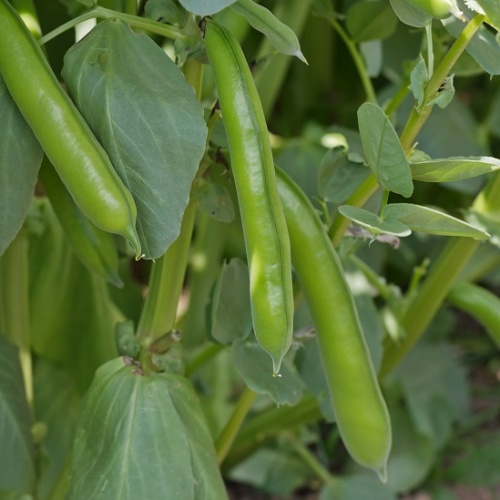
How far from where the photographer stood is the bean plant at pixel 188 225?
0.52m

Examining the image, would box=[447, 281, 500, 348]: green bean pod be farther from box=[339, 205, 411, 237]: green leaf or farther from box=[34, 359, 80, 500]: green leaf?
box=[34, 359, 80, 500]: green leaf

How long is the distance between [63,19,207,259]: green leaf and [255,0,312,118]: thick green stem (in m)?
0.41

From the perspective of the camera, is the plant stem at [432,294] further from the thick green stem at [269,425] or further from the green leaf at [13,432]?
the green leaf at [13,432]

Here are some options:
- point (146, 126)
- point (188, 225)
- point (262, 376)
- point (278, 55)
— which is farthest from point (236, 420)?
point (278, 55)

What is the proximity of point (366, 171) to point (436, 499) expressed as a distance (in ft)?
2.16

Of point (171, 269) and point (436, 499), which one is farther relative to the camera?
point (436, 499)

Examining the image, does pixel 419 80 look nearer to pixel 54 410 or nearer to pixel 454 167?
pixel 454 167

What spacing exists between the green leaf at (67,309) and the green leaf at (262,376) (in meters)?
0.25

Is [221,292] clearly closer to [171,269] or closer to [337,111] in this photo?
[171,269]

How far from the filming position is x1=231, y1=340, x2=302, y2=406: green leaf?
636 millimetres

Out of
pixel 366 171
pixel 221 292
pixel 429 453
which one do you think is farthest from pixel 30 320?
pixel 429 453

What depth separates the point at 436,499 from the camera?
114cm

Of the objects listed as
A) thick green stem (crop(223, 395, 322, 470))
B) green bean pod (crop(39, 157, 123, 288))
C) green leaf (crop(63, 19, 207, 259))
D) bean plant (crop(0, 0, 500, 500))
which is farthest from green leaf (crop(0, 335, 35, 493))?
thick green stem (crop(223, 395, 322, 470))

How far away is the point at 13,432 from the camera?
705 mm
